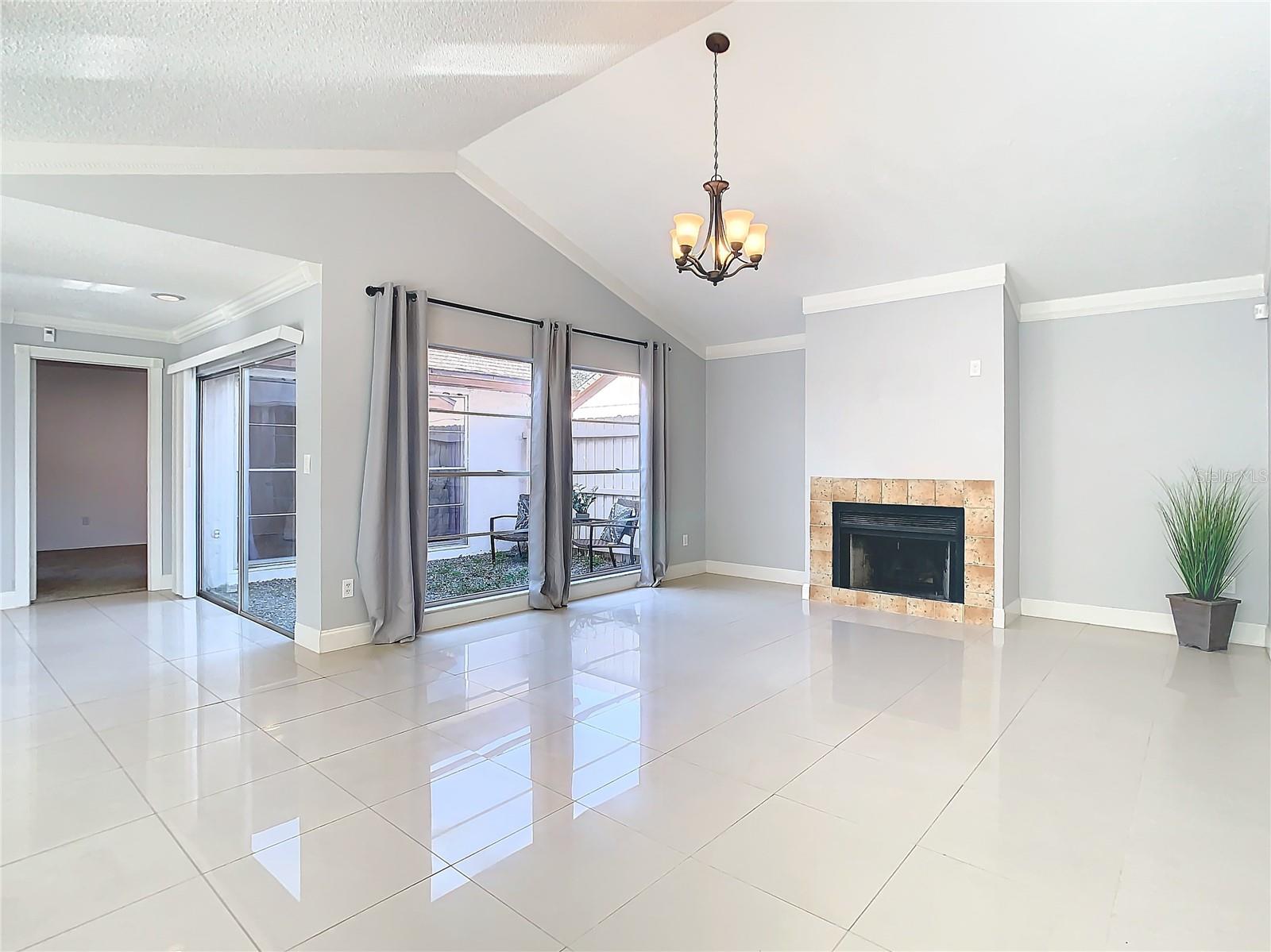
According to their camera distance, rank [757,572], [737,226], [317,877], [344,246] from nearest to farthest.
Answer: [317,877] < [737,226] < [344,246] < [757,572]

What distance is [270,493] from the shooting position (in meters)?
5.22

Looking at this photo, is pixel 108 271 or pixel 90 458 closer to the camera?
pixel 108 271

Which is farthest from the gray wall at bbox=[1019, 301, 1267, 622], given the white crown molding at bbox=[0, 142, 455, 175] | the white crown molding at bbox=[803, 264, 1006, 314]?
the white crown molding at bbox=[0, 142, 455, 175]

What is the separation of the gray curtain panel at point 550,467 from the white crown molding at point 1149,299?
390 centimetres

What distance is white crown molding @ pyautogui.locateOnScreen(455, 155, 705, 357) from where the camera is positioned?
4844mm

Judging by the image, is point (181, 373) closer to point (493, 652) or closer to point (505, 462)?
point (505, 462)

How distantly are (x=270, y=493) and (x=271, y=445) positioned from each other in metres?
0.38

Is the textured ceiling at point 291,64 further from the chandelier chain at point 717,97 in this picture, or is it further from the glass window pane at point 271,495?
the glass window pane at point 271,495

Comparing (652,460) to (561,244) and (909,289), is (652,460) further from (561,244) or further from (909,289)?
(909,289)

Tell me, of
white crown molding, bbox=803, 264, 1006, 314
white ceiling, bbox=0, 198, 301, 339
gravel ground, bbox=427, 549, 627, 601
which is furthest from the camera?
gravel ground, bbox=427, 549, 627, 601

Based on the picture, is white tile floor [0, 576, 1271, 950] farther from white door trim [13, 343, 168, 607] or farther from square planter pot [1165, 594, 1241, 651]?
white door trim [13, 343, 168, 607]

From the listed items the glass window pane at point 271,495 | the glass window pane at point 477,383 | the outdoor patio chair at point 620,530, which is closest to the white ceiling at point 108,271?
the glass window pane at point 271,495

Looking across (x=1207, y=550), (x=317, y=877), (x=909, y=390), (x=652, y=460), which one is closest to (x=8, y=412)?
(x=652, y=460)

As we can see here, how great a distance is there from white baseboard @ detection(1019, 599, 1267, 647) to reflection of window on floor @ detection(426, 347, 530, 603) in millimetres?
4356
